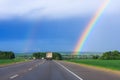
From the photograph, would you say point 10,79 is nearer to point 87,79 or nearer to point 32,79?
point 32,79

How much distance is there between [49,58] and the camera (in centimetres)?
12125

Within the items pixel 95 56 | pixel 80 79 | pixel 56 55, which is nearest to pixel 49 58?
pixel 95 56

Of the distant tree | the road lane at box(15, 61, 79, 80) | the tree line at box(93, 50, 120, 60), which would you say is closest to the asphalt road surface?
the road lane at box(15, 61, 79, 80)

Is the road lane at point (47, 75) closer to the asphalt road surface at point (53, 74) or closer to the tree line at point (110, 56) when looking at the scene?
the asphalt road surface at point (53, 74)

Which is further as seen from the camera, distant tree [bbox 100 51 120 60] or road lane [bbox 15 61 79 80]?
distant tree [bbox 100 51 120 60]

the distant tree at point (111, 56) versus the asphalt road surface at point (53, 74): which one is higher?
the distant tree at point (111, 56)

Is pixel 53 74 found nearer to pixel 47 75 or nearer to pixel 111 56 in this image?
pixel 47 75

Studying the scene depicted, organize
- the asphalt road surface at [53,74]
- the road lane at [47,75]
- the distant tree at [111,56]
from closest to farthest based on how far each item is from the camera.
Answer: the road lane at [47,75] < the asphalt road surface at [53,74] < the distant tree at [111,56]

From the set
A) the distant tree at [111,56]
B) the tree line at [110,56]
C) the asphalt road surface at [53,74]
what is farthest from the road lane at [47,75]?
the tree line at [110,56]

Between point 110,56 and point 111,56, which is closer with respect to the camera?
point 111,56

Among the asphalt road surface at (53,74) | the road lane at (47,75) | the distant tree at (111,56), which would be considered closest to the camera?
the road lane at (47,75)

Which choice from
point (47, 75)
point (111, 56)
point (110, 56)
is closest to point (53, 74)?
point (47, 75)

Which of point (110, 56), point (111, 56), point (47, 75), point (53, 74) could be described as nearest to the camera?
point (47, 75)

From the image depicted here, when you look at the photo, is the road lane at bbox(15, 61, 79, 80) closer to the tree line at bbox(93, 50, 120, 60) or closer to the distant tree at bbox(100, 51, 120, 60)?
the distant tree at bbox(100, 51, 120, 60)
